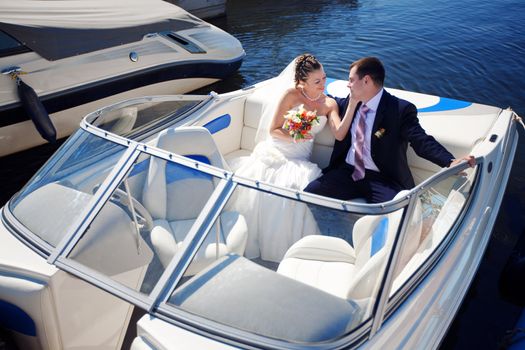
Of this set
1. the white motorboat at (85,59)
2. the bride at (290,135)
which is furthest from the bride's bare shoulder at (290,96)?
the white motorboat at (85,59)

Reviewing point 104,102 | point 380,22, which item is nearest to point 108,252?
point 104,102

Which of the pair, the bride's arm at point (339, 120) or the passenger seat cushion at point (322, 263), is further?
the bride's arm at point (339, 120)

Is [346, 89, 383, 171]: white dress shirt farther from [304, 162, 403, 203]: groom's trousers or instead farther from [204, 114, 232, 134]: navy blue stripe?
[204, 114, 232, 134]: navy blue stripe

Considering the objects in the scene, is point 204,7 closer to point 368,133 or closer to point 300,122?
A: point 300,122

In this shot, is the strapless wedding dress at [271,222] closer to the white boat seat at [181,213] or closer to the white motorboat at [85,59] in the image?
the white boat seat at [181,213]

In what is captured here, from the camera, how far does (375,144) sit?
2.97m

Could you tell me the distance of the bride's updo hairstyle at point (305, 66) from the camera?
131 inches

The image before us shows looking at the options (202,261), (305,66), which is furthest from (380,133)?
(202,261)

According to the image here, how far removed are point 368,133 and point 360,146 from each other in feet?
0.34

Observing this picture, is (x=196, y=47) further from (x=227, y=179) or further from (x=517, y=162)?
(x=227, y=179)

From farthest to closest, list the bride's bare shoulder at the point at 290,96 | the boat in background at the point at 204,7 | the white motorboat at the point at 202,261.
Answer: the boat in background at the point at 204,7 → the bride's bare shoulder at the point at 290,96 → the white motorboat at the point at 202,261

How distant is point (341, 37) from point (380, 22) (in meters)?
1.36

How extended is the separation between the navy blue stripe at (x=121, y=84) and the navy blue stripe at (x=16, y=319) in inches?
133

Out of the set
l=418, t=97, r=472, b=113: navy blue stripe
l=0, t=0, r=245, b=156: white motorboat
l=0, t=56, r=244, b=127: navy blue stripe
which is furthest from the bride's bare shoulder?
l=0, t=56, r=244, b=127: navy blue stripe
